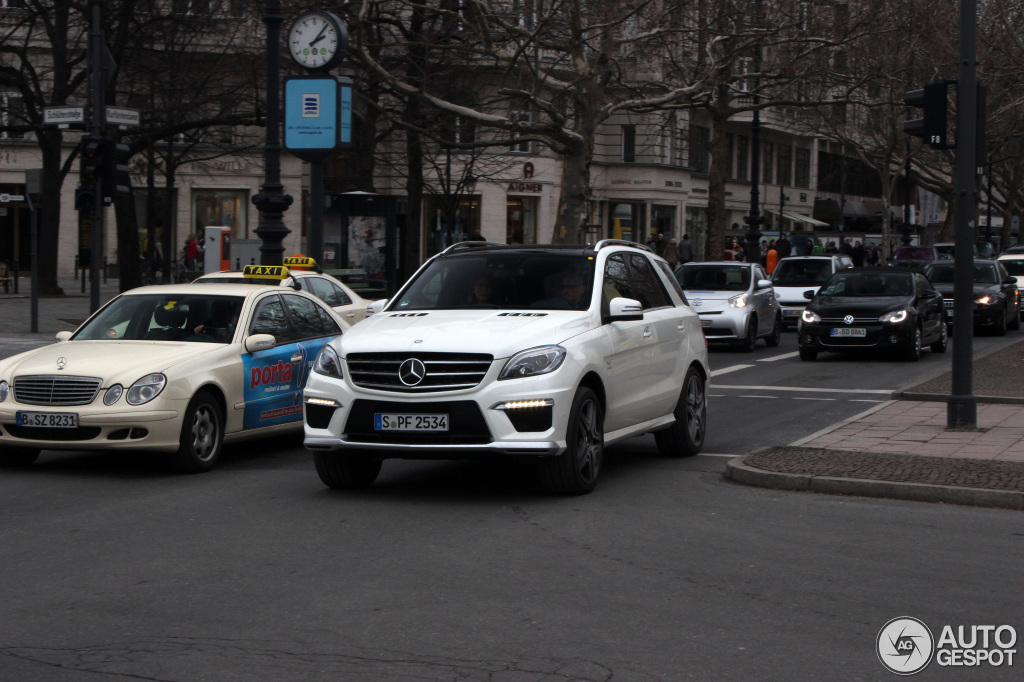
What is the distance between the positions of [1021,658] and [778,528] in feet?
8.96

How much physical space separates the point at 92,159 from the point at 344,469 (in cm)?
1053

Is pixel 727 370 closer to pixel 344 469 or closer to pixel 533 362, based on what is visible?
pixel 344 469

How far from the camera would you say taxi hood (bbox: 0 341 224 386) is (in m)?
9.93

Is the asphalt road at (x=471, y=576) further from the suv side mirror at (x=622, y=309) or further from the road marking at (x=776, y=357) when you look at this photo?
the road marking at (x=776, y=357)

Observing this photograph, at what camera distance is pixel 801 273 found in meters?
31.0

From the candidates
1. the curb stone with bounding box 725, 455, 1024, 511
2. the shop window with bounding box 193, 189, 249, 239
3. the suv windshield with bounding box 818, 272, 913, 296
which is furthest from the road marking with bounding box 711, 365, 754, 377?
the shop window with bounding box 193, 189, 249, 239

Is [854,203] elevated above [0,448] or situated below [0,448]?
above

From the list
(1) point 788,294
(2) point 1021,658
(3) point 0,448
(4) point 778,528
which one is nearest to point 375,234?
(1) point 788,294

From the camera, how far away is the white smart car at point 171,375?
32.2ft

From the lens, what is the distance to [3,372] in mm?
10188

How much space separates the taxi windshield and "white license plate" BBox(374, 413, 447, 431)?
109 inches

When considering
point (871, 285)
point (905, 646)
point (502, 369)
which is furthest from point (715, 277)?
point (905, 646)

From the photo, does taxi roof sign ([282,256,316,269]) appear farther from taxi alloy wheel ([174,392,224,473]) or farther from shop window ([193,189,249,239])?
shop window ([193,189,249,239])

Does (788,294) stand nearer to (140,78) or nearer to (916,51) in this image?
(916,51)
